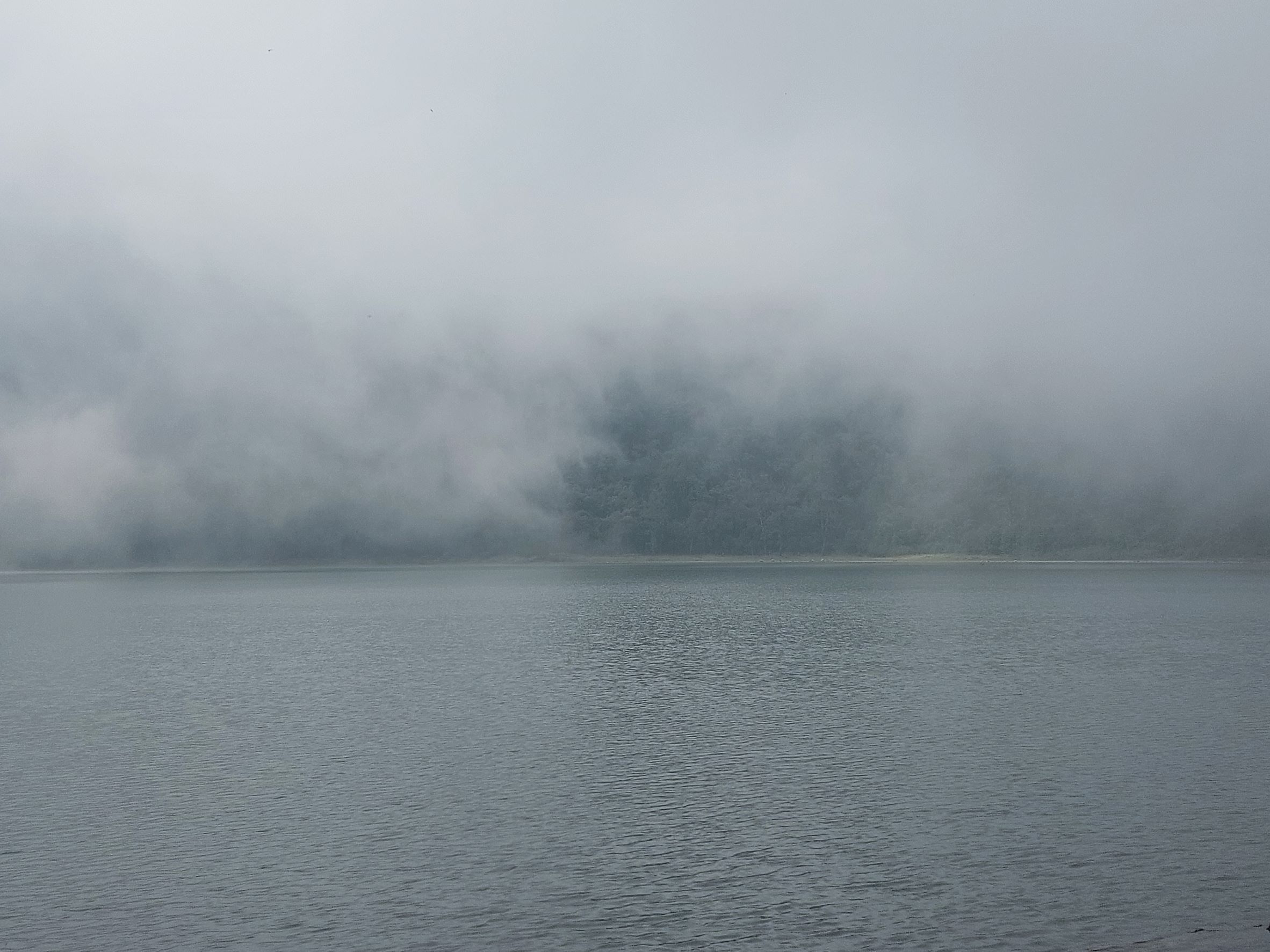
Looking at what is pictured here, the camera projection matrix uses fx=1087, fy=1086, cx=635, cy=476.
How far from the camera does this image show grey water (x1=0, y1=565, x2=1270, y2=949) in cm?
4216

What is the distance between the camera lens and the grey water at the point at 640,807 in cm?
4216

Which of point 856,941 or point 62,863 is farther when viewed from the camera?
point 62,863

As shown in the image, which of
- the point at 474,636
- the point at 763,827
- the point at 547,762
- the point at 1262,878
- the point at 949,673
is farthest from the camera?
the point at 474,636

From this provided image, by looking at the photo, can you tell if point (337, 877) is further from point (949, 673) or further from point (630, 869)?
point (949, 673)

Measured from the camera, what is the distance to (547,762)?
230 ft

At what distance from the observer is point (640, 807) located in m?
58.7

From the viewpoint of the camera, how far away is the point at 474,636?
163125mm

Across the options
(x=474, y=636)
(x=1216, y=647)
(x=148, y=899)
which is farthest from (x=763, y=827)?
(x=474, y=636)

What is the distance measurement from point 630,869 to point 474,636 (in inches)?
4629

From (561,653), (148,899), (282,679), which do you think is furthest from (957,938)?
(561,653)

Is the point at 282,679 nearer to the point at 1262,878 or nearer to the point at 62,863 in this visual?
the point at 62,863

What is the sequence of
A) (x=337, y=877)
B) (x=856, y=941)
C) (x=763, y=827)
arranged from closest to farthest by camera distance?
(x=856, y=941), (x=337, y=877), (x=763, y=827)

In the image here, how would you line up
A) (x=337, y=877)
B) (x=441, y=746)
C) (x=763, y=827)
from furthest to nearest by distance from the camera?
(x=441, y=746), (x=763, y=827), (x=337, y=877)

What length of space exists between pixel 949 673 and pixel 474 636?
76.9 meters
